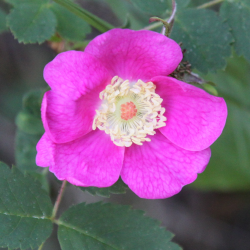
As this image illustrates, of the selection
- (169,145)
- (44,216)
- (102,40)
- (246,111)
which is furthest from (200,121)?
(246,111)

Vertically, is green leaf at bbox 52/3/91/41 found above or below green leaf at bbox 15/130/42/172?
above

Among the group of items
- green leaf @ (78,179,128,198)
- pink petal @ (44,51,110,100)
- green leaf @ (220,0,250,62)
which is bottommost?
green leaf @ (78,179,128,198)

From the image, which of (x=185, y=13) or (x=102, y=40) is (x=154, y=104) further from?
(x=185, y=13)

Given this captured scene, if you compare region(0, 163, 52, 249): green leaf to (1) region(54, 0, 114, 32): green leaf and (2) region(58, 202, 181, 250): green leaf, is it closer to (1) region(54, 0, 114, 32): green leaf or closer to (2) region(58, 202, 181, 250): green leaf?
(2) region(58, 202, 181, 250): green leaf

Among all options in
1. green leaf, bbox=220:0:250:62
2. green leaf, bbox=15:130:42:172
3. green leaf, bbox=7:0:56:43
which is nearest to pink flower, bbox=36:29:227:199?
green leaf, bbox=7:0:56:43

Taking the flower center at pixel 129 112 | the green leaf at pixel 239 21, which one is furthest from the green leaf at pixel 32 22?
the green leaf at pixel 239 21

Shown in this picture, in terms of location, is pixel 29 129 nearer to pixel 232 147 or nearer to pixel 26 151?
pixel 26 151

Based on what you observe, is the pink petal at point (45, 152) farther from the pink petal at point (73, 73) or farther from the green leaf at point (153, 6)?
the green leaf at point (153, 6)
